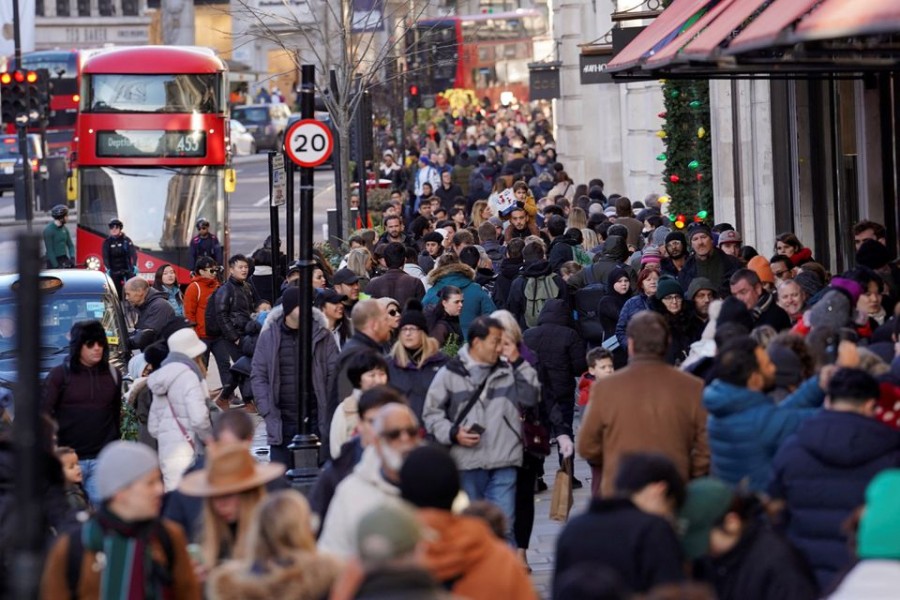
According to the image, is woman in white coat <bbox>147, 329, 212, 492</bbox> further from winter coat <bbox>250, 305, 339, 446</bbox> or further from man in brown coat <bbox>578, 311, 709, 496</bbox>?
man in brown coat <bbox>578, 311, 709, 496</bbox>

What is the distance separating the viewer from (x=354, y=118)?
28.8m

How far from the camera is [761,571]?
626 centimetres

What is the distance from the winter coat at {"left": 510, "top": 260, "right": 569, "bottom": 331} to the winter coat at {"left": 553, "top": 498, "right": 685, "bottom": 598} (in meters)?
8.53

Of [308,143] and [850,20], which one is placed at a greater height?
[850,20]

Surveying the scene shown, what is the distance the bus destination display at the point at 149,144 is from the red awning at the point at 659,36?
1650 cm

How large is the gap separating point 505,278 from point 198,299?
4.56 meters

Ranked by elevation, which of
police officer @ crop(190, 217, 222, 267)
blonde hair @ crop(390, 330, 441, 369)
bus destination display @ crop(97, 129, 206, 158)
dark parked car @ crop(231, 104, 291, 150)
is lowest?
blonde hair @ crop(390, 330, 441, 369)

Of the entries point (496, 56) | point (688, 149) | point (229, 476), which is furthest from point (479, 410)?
point (496, 56)

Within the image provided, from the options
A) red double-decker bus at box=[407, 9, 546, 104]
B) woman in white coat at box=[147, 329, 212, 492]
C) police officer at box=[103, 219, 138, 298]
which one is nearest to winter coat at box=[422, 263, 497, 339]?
woman in white coat at box=[147, 329, 212, 492]

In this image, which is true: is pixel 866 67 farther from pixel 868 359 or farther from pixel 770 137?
pixel 770 137

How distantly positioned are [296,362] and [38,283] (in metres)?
6.82

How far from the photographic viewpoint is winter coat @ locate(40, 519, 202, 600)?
6438mm

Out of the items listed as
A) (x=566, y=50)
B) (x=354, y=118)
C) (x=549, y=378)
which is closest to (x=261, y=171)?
(x=566, y=50)

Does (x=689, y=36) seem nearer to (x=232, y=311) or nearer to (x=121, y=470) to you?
(x=121, y=470)
